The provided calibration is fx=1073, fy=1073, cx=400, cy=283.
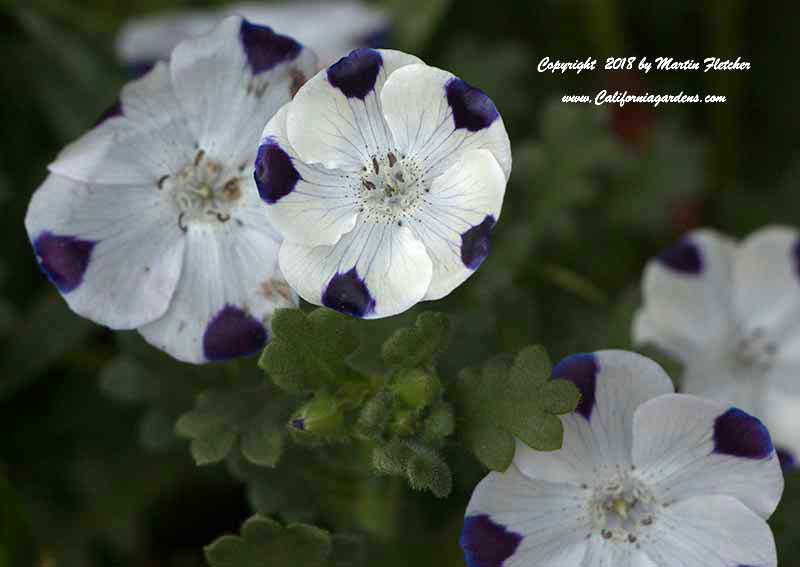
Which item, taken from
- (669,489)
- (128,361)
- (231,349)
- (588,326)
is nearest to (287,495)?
(231,349)

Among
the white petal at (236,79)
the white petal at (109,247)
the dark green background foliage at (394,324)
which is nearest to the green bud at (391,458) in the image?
the dark green background foliage at (394,324)

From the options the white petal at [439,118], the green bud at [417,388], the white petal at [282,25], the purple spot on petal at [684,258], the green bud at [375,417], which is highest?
the white petal at [282,25]

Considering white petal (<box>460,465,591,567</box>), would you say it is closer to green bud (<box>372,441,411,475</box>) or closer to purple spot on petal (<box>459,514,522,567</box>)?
purple spot on petal (<box>459,514,522,567</box>)

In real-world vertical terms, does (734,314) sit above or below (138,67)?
below

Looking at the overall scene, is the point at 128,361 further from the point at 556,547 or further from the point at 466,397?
the point at 556,547

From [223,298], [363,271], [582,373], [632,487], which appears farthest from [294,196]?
[632,487]

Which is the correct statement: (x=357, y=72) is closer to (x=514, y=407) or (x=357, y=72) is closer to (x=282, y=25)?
(x=514, y=407)

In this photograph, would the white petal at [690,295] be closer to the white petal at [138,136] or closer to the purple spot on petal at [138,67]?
the white petal at [138,136]
